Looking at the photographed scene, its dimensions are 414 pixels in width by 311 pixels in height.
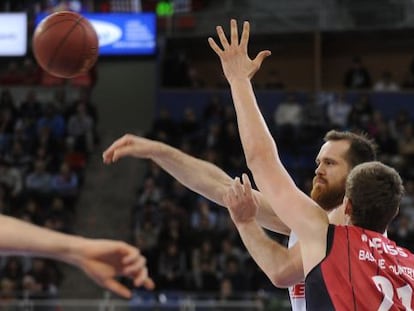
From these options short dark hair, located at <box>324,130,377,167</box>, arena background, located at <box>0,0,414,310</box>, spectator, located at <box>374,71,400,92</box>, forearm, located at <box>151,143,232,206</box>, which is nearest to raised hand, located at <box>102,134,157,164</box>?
forearm, located at <box>151,143,232,206</box>

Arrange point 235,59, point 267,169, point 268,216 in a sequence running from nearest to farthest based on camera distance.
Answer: point 267,169, point 235,59, point 268,216

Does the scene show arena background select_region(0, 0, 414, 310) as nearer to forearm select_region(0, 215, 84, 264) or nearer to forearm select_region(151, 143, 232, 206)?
forearm select_region(151, 143, 232, 206)

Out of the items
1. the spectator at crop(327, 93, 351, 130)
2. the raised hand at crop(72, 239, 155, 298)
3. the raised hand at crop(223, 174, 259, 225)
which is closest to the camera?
the raised hand at crop(72, 239, 155, 298)

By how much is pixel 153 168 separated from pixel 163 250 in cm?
288

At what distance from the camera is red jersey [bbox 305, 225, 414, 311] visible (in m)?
3.32

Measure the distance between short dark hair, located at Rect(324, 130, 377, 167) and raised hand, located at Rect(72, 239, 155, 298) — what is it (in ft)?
6.98

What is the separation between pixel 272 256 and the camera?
3.65 metres

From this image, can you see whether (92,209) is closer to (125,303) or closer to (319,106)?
(319,106)

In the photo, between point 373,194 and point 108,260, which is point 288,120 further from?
point 108,260

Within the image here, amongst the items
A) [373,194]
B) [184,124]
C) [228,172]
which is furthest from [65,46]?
[184,124]

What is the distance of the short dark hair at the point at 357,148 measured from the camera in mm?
4164

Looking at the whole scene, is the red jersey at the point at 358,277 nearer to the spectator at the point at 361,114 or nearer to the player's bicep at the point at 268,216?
the player's bicep at the point at 268,216

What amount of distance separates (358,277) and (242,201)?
60cm

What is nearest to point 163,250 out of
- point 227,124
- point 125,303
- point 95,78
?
point 125,303
